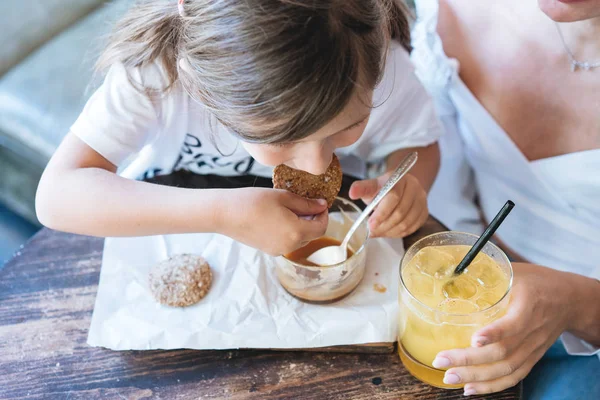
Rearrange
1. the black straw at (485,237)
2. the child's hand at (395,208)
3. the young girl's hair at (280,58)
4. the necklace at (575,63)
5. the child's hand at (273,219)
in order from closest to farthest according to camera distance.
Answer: the young girl's hair at (280,58) < the black straw at (485,237) < the child's hand at (273,219) < the child's hand at (395,208) < the necklace at (575,63)

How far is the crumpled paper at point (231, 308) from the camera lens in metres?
0.85

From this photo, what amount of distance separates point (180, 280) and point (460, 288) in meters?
0.44

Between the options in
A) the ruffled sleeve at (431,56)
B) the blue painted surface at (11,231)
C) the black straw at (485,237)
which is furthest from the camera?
the blue painted surface at (11,231)

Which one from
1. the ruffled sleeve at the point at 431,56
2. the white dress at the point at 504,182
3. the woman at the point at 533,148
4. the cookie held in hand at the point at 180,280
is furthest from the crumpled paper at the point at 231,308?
the ruffled sleeve at the point at 431,56

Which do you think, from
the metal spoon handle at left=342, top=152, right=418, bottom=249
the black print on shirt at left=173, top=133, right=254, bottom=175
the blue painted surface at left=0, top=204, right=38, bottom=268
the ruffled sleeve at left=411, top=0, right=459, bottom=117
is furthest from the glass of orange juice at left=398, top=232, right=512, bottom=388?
the blue painted surface at left=0, top=204, right=38, bottom=268

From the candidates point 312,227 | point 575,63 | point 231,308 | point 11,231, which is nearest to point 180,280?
point 231,308

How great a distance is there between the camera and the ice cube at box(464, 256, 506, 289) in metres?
0.81

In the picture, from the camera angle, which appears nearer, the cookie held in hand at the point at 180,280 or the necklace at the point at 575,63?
the cookie held in hand at the point at 180,280

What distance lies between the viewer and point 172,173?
1108 millimetres

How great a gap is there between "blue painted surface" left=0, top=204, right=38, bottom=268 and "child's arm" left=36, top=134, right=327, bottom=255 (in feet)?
3.40

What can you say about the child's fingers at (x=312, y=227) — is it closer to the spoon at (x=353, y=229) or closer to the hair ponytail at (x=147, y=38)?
the spoon at (x=353, y=229)

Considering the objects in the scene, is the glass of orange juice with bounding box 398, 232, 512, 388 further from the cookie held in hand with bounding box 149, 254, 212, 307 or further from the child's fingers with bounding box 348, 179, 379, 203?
the cookie held in hand with bounding box 149, 254, 212, 307

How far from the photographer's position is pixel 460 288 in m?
0.81

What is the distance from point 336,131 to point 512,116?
0.67 metres
